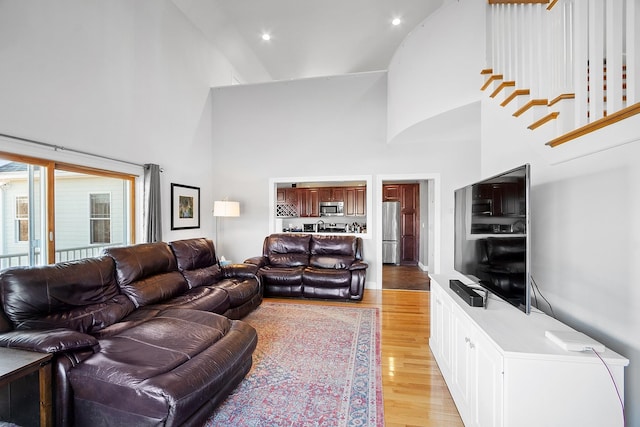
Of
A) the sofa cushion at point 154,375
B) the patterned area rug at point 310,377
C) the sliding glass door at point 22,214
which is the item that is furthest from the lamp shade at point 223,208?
the sofa cushion at point 154,375

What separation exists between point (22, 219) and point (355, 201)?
235 inches

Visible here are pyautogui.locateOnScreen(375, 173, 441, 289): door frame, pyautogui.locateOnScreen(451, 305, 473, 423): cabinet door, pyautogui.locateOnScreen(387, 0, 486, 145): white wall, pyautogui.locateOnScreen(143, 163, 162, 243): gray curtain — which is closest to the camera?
pyautogui.locateOnScreen(451, 305, 473, 423): cabinet door

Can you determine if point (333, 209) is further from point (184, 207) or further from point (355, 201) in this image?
point (184, 207)

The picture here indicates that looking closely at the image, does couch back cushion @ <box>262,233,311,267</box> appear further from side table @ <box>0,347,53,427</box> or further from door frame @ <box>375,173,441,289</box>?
side table @ <box>0,347,53,427</box>

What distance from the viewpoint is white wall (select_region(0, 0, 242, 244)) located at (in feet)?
9.00

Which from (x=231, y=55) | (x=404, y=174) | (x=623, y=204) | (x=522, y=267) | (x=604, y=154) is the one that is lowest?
(x=522, y=267)

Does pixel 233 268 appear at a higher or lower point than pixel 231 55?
lower

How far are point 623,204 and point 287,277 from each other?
373cm

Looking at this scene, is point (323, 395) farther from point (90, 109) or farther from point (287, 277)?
point (90, 109)

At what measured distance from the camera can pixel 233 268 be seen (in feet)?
13.1

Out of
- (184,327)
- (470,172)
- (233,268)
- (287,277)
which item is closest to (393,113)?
(470,172)

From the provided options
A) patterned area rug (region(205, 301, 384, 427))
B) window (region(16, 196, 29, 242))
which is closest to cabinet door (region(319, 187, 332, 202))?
patterned area rug (region(205, 301, 384, 427))

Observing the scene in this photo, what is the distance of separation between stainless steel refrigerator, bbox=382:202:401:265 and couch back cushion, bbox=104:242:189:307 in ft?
17.6

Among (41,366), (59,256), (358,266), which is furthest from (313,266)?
(41,366)
